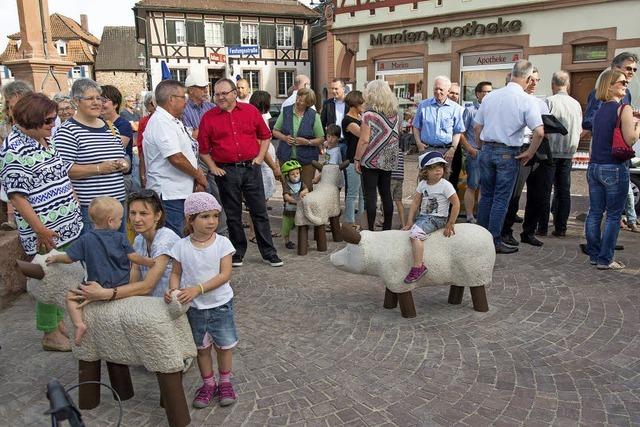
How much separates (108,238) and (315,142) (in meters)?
4.08

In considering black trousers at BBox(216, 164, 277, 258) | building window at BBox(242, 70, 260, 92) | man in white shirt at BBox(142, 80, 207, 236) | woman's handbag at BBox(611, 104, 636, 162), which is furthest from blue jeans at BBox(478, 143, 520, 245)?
building window at BBox(242, 70, 260, 92)

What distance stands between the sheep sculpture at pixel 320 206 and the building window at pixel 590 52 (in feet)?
42.3

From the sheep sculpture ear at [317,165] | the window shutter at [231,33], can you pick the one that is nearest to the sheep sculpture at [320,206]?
the sheep sculpture ear at [317,165]

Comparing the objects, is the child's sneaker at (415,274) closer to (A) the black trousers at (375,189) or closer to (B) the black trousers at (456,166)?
(A) the black trousers at (375,189)

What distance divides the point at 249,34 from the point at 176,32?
Result: 17.2ft

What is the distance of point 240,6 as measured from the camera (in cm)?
3800

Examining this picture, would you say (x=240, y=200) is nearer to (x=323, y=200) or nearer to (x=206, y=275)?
(x=323, y=200)

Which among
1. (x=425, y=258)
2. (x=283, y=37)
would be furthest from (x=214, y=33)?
(x=425, y=258)

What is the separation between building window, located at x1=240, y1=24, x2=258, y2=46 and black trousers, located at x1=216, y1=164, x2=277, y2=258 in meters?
34.9

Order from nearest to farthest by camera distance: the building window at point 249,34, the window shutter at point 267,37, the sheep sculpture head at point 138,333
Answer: the sheep sculpture head at point 138,333, the building window at point 249,34, the window shutter at point 267,37

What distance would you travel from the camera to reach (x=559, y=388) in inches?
A: 131

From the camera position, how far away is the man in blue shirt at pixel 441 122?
686 cm

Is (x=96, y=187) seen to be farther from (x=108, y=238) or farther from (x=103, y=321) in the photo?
(x=103, y=321)

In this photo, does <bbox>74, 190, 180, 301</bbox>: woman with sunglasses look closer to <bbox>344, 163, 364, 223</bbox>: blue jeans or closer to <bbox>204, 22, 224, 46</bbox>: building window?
<bbox>344, 163, 364, 223</bbox>: blue jeans
